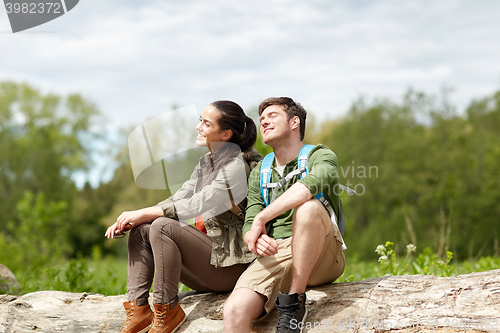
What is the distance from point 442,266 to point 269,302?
172cm

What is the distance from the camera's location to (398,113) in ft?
77.4

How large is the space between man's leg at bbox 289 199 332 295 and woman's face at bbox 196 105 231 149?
82 centimetres

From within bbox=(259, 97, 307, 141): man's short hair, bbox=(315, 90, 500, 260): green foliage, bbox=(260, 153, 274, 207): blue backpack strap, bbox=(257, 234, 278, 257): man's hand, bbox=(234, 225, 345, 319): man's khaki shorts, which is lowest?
bbox=(315, 90, 500, 260): green foliage

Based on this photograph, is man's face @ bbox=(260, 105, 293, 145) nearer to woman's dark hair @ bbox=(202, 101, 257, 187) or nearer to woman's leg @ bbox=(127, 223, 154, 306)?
woman's dark hair @ bbox=(202, 101, 257, 187)

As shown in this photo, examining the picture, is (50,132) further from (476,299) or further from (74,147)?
(476,299)

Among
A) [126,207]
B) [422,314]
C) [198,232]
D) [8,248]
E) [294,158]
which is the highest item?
[294,158]

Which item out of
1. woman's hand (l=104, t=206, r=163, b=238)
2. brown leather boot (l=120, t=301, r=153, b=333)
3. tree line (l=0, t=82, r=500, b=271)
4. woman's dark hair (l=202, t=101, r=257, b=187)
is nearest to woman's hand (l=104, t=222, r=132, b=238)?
woman's hand (l=104, t=206, r=163, b=238)

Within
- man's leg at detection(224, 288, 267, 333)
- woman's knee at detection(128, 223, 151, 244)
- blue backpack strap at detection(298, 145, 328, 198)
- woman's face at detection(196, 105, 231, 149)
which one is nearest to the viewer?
man's leg at detection(224, 288, 267, 333)

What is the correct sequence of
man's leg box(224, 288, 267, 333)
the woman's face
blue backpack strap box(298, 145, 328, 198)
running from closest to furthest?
man's leg box(224, 288, 267, 333) < blue backpack strap box(298, 145, 328, 198) < the woman's face

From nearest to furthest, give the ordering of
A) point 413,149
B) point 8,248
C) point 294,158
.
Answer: point 294,158, point 8,248, point 413,149

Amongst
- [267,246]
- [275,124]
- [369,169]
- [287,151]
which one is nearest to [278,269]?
[267,246]

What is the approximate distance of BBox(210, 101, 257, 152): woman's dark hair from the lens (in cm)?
275

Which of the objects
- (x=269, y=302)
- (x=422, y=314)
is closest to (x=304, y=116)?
(x=269, y=302)

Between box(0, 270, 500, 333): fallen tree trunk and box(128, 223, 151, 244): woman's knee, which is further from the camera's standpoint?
box(128, 223, 151, 244): woman's knee
